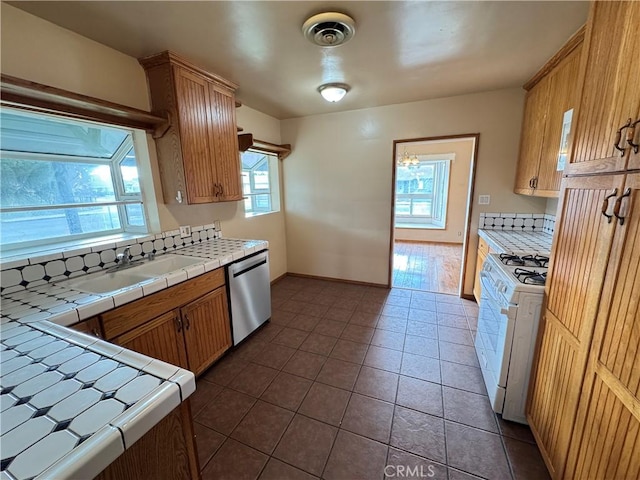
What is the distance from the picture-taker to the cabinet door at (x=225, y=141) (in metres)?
2.36

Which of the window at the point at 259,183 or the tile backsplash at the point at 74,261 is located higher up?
the window at the point at 259,183

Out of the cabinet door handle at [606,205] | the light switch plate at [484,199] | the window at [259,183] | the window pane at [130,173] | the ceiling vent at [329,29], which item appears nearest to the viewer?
the cabinet door handle at [606,205]

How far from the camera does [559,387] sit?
1.27 metres

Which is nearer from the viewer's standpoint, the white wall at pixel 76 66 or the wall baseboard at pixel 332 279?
the white wall at pixel 76 66

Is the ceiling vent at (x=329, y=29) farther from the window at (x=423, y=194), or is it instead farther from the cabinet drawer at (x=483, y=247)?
the window at (x=423, y=194)

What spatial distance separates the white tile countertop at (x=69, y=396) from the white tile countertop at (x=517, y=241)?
252 cm

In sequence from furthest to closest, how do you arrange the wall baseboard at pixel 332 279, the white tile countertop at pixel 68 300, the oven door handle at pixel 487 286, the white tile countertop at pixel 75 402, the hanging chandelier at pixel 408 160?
the hanging chandelier at pixel 408 160 < the wall baseboard at pixel 332 279 < the oven door handle at pixel 487 286 < the white tile countertop at pixel 68 300 < the white tile countertop at pixel 75 402

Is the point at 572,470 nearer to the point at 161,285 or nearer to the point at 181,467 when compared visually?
the point at 181,467

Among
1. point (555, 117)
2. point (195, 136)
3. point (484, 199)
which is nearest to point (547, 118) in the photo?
point (555, 117)

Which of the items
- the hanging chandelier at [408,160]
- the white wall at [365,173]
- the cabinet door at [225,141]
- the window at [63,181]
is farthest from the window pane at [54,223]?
the hanging chandelier at [408,160]

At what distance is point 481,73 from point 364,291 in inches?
107

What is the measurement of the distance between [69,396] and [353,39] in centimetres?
227

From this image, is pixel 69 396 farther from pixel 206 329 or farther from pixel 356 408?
pixel 356 408

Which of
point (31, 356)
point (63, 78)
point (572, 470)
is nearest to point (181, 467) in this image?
point (31, 356)
